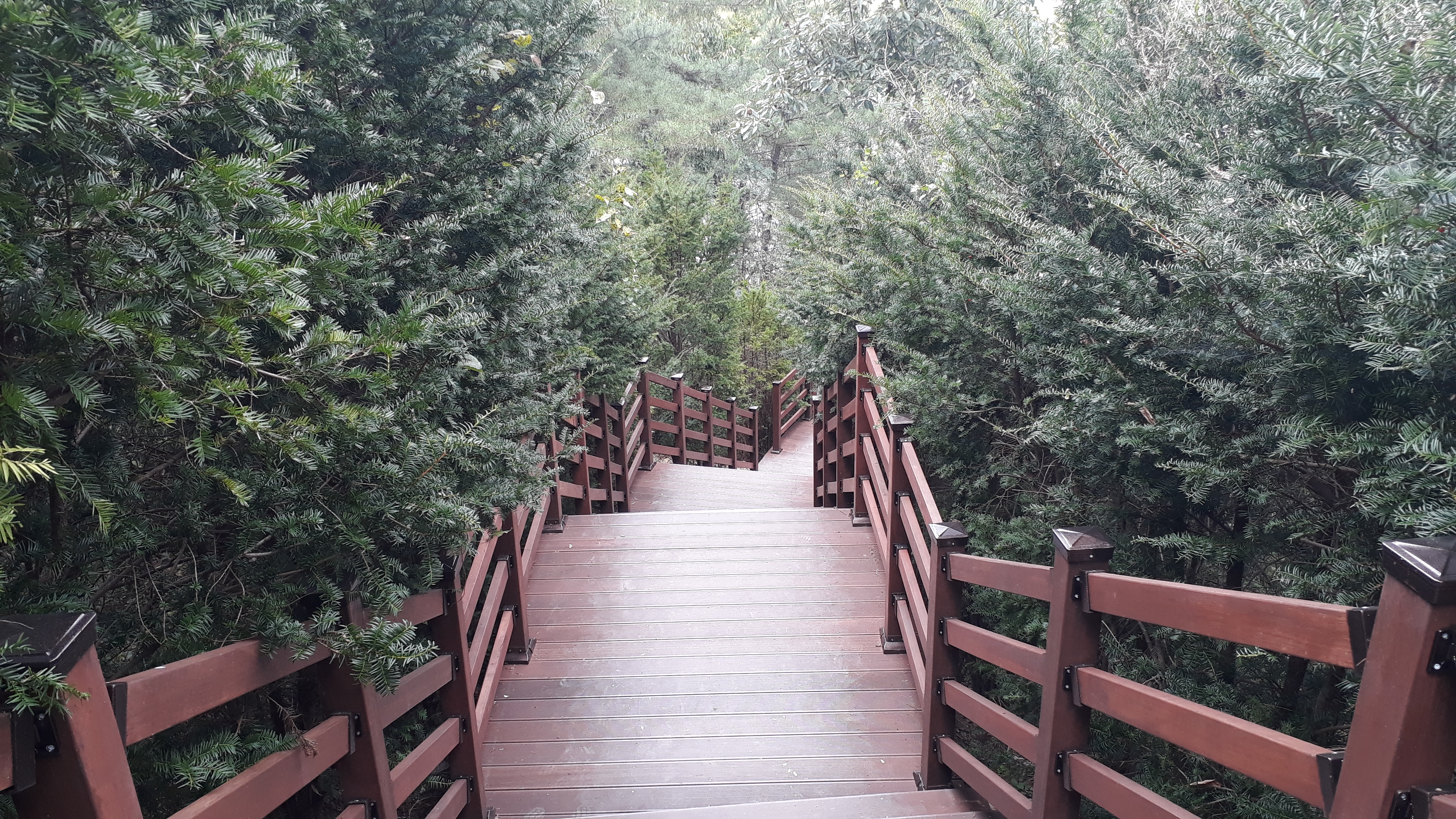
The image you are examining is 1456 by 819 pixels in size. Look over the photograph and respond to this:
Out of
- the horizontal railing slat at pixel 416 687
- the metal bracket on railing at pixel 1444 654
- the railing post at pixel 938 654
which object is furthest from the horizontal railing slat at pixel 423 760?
the metal bracket on railing at pixel 1444 654

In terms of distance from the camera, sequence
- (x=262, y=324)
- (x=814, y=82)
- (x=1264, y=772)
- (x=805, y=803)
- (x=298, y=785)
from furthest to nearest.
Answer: (x=814, y=82)
(x=805, y=803)
(x=262, y=324)
(x=298, y=785)
(x=1264, y=772)

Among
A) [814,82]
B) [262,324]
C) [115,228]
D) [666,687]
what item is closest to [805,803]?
[666,687]

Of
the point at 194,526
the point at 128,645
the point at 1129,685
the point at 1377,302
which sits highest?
the point at 1377,302

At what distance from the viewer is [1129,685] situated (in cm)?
180

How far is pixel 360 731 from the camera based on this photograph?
1.99m

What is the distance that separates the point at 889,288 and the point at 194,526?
3404 millimetres

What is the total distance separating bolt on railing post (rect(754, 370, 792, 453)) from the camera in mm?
12828

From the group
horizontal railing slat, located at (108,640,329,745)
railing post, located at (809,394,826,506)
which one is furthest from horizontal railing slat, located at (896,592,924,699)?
railing post, located at (809,394,826,506)

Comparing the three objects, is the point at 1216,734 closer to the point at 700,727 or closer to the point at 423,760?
the point at 423,760

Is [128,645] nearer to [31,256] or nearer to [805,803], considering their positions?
[31,256]

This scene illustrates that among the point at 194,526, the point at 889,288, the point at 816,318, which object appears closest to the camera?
the point at 194,526

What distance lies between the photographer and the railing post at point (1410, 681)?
3.57ft

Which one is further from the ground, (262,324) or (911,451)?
(262,324)

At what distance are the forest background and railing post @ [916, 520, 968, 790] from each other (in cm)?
32
